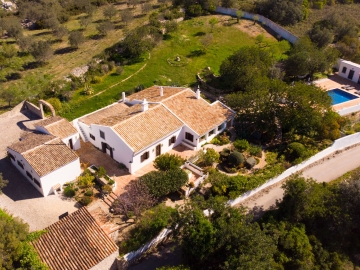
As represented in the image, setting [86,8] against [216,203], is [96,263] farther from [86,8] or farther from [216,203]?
[86,8]

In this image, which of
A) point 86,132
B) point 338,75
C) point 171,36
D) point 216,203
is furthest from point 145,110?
point 338,75

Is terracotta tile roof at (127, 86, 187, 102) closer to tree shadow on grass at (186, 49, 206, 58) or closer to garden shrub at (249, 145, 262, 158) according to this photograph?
garden shrub at (249, 145, 262, 158)

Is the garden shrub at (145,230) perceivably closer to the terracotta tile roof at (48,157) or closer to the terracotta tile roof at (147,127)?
the terracotta tile roof at (147,127)

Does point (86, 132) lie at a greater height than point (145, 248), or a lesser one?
greater

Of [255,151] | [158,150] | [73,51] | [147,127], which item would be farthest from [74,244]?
[73,51]

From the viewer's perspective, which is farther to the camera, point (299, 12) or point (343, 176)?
point (299, 12)

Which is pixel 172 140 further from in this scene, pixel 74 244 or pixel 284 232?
pixel 74 244

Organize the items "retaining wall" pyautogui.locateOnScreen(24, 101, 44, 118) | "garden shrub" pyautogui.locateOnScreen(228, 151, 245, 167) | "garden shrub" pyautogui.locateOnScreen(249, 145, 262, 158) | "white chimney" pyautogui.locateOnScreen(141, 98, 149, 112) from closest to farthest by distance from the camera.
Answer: "garden shrub" pyautogui.locateOnScreen(228, 151, 245, 167), "white chimney" pyautogui.locateOnScreen(141, 98, 149, 112), "garden shrub" pyautogui.locateOnScreen(249, 145, 262, 158), "retaining wall" pyautogui.locateOnScreen(24, 101, 44, 118)

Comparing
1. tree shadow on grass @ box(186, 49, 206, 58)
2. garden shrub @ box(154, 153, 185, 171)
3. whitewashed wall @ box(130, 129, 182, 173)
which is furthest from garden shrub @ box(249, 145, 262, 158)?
tree shadow on grass @ box(186, 49, 206, 58)
